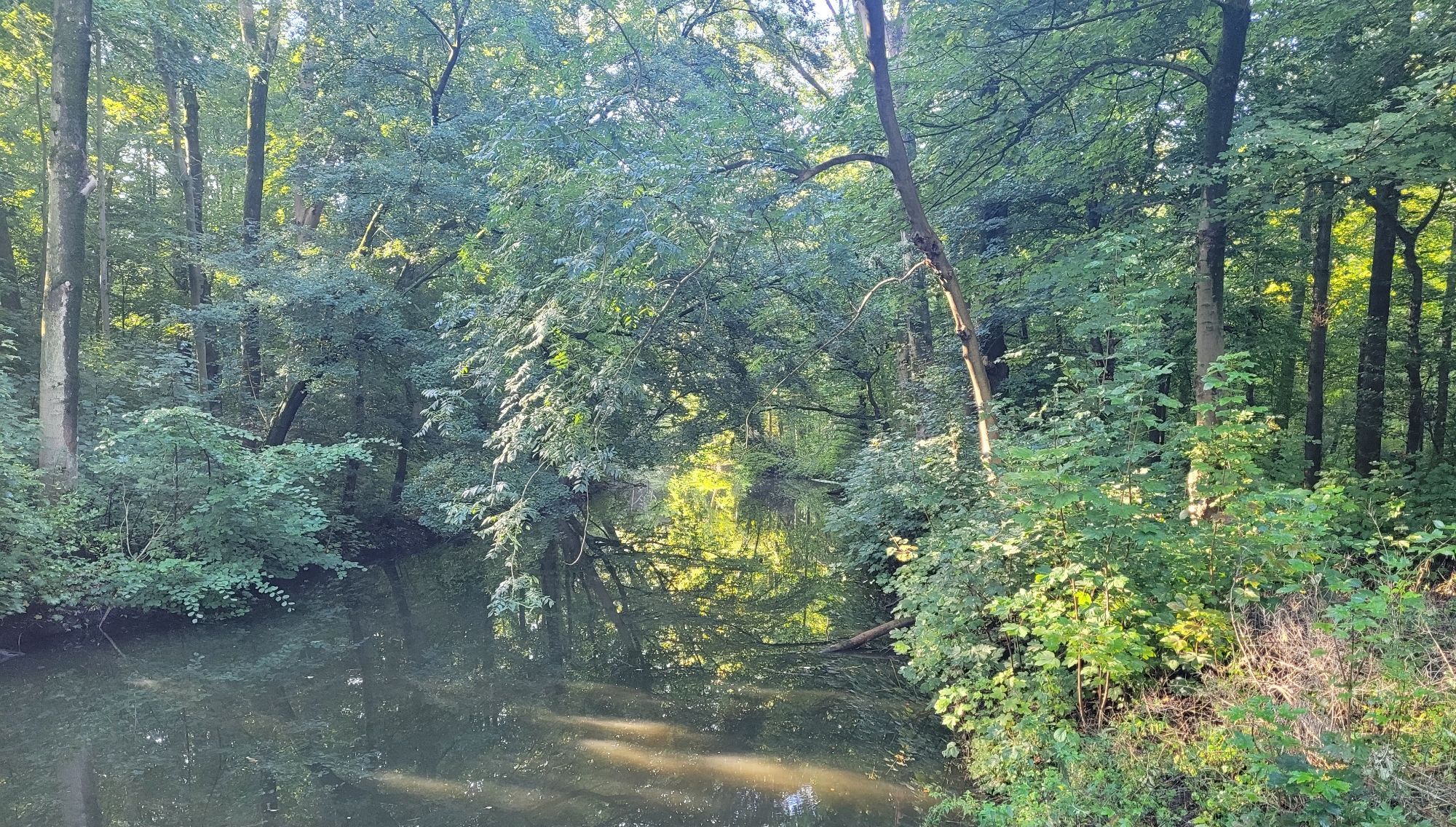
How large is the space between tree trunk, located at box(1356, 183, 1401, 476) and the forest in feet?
0.27

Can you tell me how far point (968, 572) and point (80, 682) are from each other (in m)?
9.45

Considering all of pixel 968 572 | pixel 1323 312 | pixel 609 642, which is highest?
pixel 1323 312

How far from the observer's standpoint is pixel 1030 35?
676cm

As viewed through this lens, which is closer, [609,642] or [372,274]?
[609,642]

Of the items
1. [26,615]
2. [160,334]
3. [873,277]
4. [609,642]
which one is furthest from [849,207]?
[160,334]

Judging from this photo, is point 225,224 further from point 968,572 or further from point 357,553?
point 968,572

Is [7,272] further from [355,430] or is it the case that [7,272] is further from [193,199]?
[355,430]

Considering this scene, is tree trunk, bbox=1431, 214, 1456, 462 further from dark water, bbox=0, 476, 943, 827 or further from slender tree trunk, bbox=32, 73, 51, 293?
slender tree trunk, bbox=32, 73, 51, 293

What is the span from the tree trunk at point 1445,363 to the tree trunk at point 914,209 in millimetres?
6847

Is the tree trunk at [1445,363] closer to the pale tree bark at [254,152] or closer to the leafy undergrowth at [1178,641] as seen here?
the leafy undergrowth at [1178,641]

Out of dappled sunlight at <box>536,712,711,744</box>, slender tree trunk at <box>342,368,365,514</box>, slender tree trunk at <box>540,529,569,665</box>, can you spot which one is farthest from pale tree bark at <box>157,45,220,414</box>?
dappled sunlight at <box>536,712,711,744</box>

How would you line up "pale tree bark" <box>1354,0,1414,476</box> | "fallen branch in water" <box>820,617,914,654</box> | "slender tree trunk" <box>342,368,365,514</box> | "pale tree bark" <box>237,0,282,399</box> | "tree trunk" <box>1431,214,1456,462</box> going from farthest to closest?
"pale tree bark" <box>237,0,282,399</box>, "slender tree trunk" <box>342,368,365,514</box>, "tree trunk" <box>1431,214,1456,462</box>, "pale tree bark" <box>1354,0,1414,476</box>, "fallen branch in water" <box>820,617,914,654</box>

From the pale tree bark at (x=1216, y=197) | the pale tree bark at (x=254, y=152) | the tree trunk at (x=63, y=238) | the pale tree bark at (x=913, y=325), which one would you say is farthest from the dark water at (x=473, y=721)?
the pale tree bark at (x=254, y=152)

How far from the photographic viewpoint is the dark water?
521 centimetres
